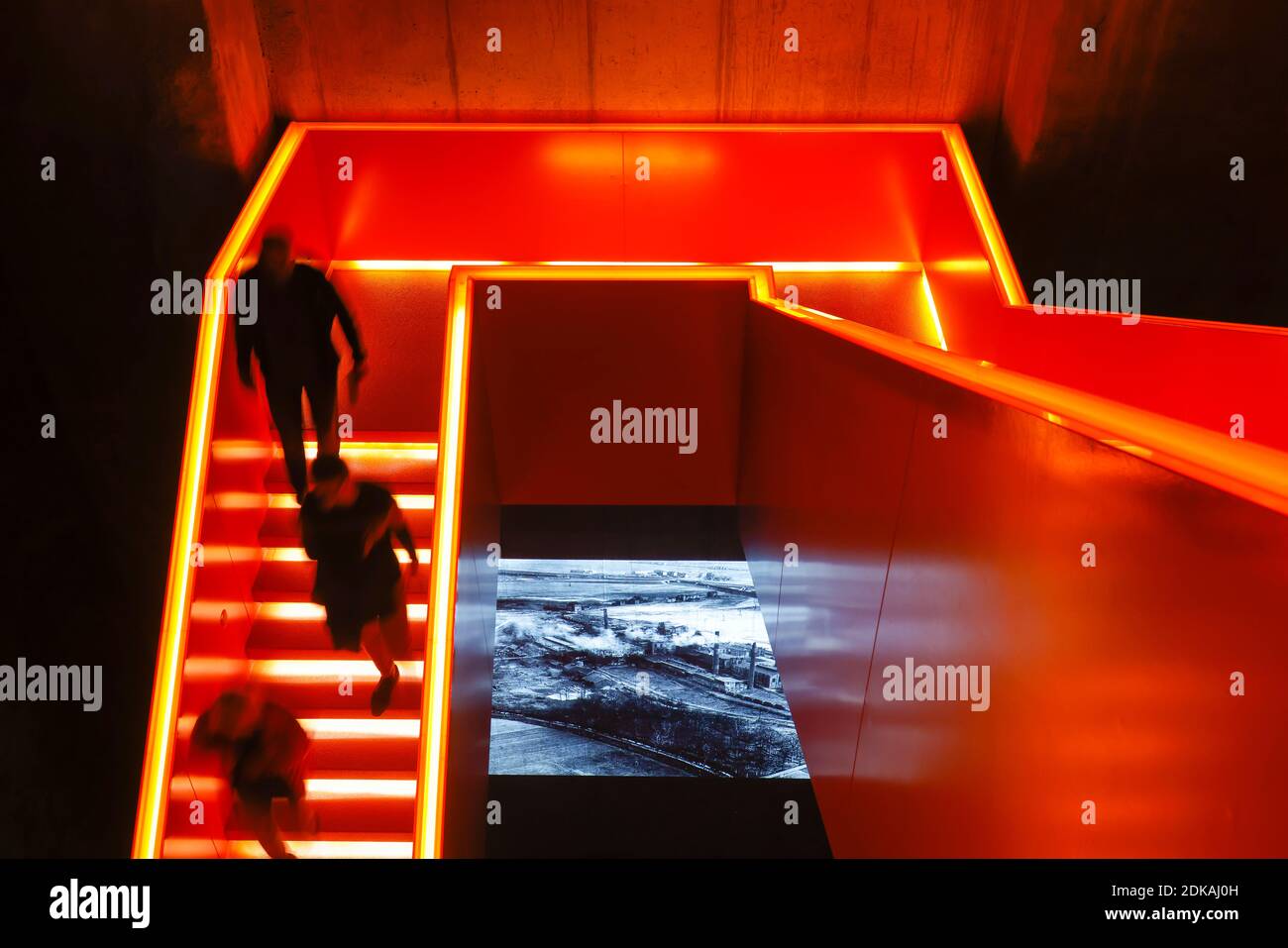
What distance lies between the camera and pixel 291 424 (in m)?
3.61

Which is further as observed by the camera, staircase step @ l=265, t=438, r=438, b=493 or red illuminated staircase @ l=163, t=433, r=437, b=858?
staircase step @ l=265, t=438, r=438, b=493

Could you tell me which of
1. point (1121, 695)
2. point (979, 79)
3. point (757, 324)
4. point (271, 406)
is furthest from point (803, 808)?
point (979, 79)

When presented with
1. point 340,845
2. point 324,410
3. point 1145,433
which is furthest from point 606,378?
point 1145,433

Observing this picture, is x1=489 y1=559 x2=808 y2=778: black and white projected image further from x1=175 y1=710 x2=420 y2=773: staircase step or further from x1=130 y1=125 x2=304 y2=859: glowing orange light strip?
x1=130 y1=125 x2=304 y2=859: glowing orange light strip

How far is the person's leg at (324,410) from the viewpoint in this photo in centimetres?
358

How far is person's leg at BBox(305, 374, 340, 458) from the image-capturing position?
141 inches

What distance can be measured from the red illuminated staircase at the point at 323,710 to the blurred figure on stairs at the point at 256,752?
21cm

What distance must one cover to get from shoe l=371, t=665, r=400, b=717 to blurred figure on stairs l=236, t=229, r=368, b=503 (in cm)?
88

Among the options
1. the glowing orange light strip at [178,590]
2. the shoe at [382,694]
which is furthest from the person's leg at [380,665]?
the glowing orange light strip at [178,590]

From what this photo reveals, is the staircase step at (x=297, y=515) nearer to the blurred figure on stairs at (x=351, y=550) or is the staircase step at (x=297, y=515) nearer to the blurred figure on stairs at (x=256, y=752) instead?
the blurred figure on stairs at (x=351, y=550)

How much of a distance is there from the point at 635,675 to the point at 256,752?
3922 millimetres

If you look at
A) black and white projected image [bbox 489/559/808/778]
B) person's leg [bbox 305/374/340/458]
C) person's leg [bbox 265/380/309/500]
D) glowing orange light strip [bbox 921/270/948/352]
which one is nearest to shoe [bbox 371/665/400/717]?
person's leg [bbox 265/380/309/500]

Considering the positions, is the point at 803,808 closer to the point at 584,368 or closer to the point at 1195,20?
the point at 584,368

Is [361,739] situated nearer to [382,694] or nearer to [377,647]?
[382,694]
